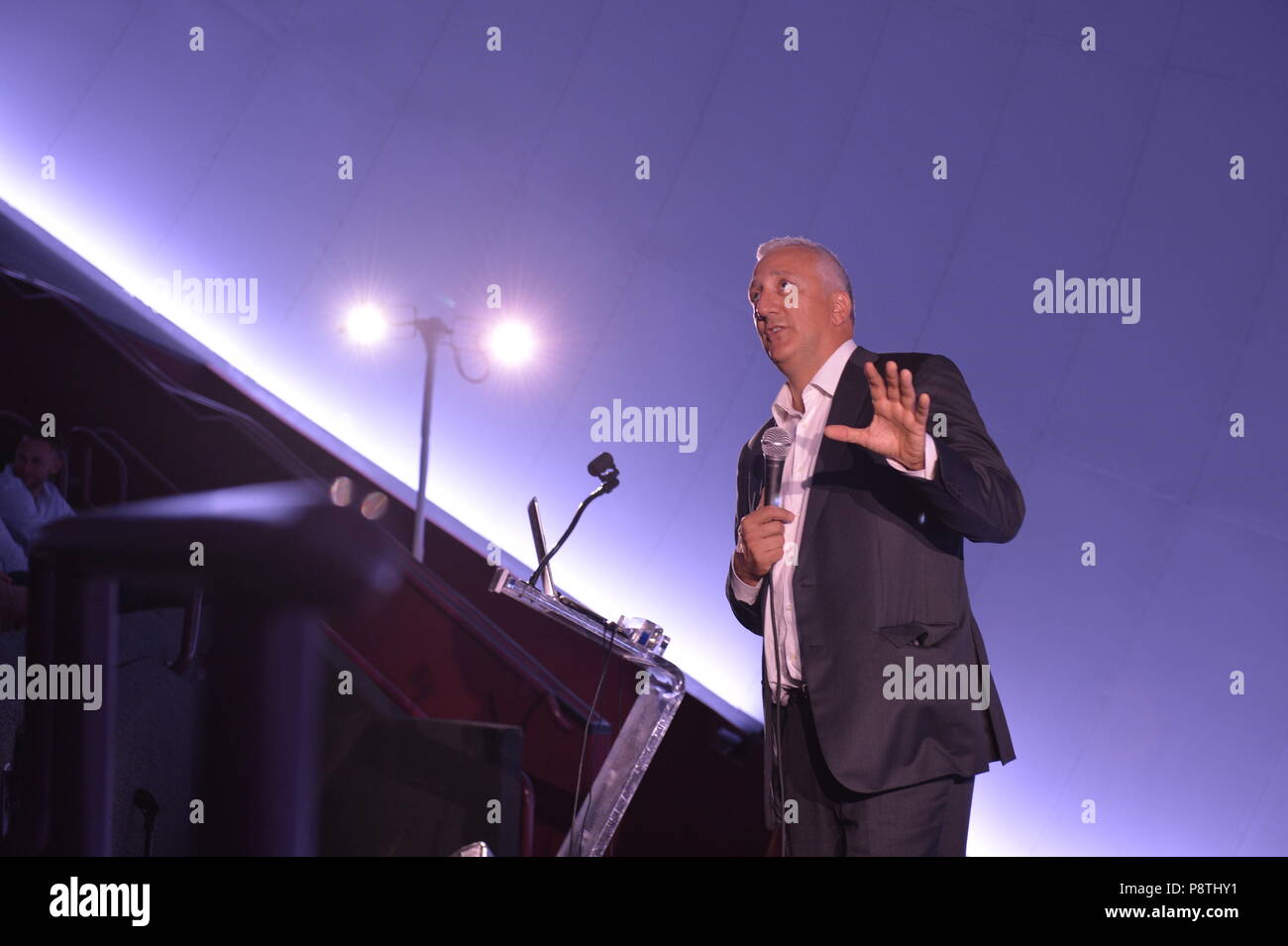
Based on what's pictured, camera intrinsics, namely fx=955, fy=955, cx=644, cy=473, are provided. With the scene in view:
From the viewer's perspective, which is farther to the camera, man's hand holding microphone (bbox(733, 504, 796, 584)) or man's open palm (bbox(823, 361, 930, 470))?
man's hand holding microphone (bbox(733, 504, 796, 584))

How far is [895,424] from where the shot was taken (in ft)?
5.50

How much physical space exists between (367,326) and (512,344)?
855 mm

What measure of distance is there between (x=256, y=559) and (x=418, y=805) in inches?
114

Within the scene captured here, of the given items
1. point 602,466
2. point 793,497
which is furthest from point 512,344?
point 793,497

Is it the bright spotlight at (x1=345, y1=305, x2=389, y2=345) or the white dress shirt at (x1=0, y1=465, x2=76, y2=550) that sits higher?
the bright spotlight at (x1=345, y1=305, x2=389, y2=345)

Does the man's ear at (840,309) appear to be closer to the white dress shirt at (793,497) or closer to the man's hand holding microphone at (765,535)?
the white dress shirt at (793,497)

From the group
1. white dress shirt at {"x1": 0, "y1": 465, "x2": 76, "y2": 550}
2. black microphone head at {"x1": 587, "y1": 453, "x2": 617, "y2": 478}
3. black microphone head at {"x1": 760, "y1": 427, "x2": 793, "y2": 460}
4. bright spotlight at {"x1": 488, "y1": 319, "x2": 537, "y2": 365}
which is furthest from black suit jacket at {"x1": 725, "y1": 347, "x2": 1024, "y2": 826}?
bright spotlight at {"x1": 488, "y1": 319, "x2": 537, "y2": 365}

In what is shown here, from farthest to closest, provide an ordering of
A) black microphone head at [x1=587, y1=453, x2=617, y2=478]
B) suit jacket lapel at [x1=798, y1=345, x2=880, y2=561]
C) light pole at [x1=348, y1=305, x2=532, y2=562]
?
light pole at [x1=348, y1=305, x2=532, y2=562] → black microphone head at [x1=587, y1=453, x2=617, y2=478] → suit jacket lapel at [x1=798, y1=345, x2=880, y2=561]

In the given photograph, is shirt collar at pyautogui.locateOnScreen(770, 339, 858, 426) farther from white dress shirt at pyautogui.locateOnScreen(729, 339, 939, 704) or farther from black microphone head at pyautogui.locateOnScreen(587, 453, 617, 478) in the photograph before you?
black microphone head at pyautogui.locateOnScreen(587, 453, 617, 478)

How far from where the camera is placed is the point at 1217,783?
4551 mm

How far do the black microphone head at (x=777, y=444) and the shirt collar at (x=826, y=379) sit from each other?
5cm

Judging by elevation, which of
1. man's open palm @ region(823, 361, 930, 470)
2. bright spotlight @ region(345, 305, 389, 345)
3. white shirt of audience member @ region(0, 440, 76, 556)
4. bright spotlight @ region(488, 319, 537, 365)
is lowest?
man's open palm @ region(823, 361, 930, 470)

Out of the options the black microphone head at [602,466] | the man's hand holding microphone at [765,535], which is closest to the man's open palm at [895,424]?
the man's hand holding microphone at [765,535]

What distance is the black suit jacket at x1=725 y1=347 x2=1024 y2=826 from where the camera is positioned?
1.72 m
